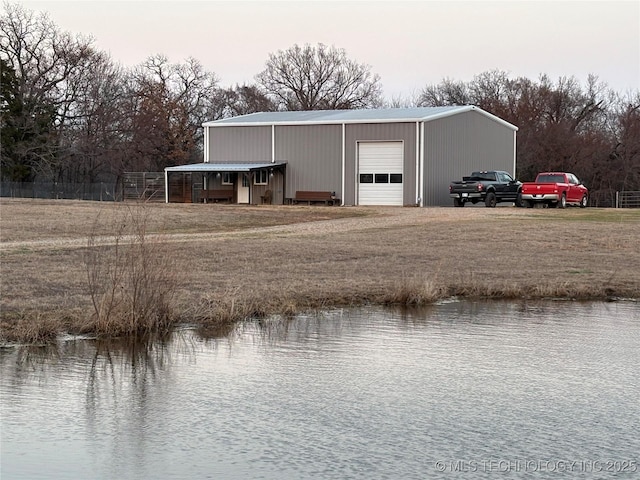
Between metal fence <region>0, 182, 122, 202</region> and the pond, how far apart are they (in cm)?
5009

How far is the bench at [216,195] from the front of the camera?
53.1 meters

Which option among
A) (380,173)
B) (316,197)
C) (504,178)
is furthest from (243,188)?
A: (504,178)

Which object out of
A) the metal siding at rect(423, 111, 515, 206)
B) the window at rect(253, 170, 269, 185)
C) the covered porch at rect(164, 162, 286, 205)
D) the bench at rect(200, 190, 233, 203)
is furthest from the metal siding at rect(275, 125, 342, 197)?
the metal siding at rect(423, 111, 515, 206)

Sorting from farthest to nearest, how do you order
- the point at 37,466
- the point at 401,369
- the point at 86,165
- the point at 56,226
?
the point at 86,165 < the point at 56,226 < the point at 401,369 < the point at 37,466

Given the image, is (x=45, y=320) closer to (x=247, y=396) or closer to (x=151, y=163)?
(x=247, y=396)

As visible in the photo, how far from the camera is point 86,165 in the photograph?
244ft

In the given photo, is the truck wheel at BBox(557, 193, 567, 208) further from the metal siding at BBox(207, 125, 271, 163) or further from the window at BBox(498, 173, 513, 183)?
the metal siding at BBox(207, 125, 271, 163)

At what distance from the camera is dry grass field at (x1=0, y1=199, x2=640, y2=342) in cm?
1400

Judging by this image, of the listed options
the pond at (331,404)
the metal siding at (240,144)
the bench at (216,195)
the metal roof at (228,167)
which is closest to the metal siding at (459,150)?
the metal roof at (228,167)

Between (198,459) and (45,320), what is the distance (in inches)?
239

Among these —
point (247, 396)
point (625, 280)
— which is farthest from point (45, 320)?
point (625, 280)

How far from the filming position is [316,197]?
50.6 m

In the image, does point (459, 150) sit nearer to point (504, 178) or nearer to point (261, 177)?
point (504, 178)

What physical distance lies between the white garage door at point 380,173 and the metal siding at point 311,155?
1259mm
